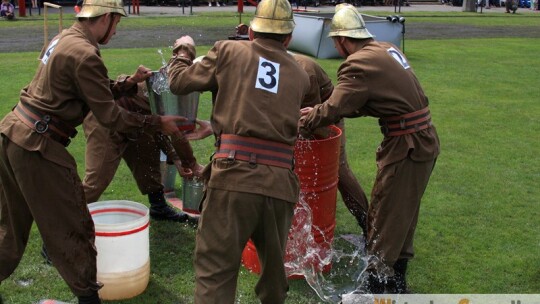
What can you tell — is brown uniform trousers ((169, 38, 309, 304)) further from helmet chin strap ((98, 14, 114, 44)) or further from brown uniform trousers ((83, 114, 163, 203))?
brown uniform trousers ((83, 114, 163, 203))

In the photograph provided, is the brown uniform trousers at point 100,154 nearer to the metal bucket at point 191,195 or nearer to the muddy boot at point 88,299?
the metal bucket at point 191,195

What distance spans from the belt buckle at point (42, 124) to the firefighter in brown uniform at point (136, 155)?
98 cm

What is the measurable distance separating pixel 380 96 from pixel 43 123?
2.30 meters

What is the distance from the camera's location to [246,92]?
3.92 metres

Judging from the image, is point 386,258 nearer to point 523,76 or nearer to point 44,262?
point 44,262

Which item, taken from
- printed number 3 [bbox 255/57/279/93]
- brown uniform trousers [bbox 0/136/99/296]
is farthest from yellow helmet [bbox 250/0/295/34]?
brown uniform trousers [bbox 0/136/99/296]

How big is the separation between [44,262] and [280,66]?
2767 millimetres

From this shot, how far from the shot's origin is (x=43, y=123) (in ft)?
14.0

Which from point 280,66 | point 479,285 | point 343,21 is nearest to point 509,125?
point 479,285

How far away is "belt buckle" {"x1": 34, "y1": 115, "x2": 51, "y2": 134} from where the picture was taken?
425cm

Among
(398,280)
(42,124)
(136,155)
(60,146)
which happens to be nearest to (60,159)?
(60,146)

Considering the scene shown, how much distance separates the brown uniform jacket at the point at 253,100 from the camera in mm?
3906

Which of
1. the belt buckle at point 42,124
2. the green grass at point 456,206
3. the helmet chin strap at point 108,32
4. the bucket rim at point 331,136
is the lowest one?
the green grass at point 456,206

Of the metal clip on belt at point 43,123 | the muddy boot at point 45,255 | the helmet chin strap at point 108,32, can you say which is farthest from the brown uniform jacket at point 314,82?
the muddy boot at point 45,255
